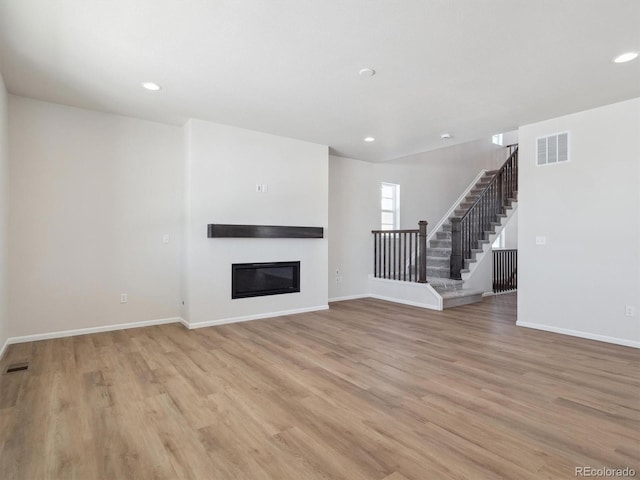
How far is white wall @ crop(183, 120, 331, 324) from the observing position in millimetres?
4535

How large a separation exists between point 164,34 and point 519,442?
3571 millimetres

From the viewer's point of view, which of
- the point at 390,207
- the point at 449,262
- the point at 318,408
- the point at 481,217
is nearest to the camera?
the point at 318,408

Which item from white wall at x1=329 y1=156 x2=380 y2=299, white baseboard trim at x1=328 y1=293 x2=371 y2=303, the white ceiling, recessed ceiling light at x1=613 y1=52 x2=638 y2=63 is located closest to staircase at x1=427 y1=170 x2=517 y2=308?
white baseboard trim at x1=328 y1=293 x2=371 y2=303

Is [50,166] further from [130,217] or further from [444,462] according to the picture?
[444,462]

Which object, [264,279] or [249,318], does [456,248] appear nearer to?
[264,279]

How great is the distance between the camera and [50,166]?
398cm

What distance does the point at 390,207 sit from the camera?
7.63 m

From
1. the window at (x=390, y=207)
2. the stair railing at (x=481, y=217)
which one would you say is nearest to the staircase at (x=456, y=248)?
the stair railing at (x=481, y=217)

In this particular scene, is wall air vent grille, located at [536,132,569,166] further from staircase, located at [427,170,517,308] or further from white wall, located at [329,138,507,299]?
white wall, located at [329,138,507,299]

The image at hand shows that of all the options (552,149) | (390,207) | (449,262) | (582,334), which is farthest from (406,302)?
(552,149)

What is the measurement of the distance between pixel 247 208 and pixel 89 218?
1.93 metres

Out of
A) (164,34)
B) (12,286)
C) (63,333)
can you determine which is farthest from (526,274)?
(12,286)

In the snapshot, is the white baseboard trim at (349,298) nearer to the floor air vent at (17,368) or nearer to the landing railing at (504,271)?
the landing railing at (504,271)

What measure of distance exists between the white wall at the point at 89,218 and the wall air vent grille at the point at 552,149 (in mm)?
4824
